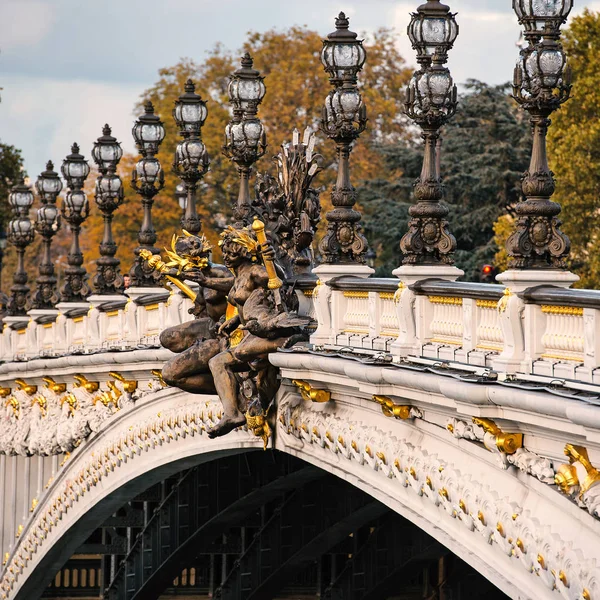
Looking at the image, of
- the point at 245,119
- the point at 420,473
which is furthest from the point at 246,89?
the point at 420,473

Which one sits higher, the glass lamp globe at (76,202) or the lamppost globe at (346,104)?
the lamppost globe at (346,104)

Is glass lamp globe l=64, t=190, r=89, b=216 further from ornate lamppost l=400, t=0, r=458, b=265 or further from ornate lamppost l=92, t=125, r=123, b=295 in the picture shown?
ornate lamppost l=400, t=0, r=458, b=265

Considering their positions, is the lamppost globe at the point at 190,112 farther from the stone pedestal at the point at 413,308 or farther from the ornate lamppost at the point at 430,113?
the stone pedestal at the point at 413,308

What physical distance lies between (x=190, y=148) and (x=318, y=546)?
1134 centimetres

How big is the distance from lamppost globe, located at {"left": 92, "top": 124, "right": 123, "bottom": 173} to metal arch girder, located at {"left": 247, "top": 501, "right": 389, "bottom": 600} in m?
6.67

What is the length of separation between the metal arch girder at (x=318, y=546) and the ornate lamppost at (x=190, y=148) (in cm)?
815

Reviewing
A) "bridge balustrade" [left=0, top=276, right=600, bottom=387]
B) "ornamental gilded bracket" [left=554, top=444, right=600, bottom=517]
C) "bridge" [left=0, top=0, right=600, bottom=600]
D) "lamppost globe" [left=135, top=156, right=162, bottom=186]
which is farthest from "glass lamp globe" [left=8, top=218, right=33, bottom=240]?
"ornamental gilded bracket" [left=554, top=444, right=600, bottom=517]

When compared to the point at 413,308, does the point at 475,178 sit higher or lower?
lower

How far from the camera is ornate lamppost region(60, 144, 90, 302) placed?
120ft

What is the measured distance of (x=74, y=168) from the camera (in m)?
36.6

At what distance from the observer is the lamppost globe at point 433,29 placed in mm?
19969

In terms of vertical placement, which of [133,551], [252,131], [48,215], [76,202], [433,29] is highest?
[433,29]

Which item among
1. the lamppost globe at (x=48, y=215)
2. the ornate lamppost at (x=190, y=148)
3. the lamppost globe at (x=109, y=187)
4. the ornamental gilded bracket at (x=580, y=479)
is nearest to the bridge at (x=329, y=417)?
the ornamental gilded bracket at (x=580, y=479)

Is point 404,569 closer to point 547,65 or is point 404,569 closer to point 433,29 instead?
point 433,29
